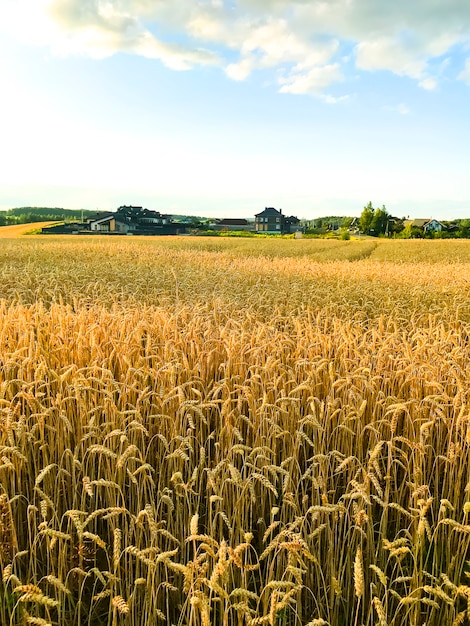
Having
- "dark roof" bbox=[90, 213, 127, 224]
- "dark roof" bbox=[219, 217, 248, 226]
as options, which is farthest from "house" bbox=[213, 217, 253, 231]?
"dark roof" bbox=[90, 213, 127, 224]

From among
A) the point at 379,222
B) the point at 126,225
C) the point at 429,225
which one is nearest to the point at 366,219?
the point at 379,222

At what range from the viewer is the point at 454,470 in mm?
3000

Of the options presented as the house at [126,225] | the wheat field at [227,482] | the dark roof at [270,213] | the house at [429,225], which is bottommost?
the wheat field at [227,482]

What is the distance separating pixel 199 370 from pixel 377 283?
6.13 metres

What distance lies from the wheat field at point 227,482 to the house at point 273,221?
116408mm

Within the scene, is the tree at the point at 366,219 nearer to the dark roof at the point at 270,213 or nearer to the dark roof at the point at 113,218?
the dark roof at the point at 270,213

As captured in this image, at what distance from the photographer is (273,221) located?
400 ft

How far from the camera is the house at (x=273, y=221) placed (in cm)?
11950

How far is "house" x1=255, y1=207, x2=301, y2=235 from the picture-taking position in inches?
4705

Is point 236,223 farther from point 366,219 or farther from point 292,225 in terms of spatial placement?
point 366,219

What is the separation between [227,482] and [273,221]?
400ft

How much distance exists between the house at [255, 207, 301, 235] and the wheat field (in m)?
116

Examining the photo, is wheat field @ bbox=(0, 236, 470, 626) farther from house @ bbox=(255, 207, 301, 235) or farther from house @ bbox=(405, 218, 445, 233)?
house @ bbox=(405, 218, 445, 233)

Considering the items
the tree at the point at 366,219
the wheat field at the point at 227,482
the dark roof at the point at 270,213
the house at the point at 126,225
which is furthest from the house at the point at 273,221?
the wheat field at the point at 227,482
